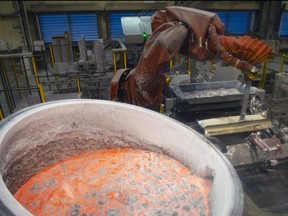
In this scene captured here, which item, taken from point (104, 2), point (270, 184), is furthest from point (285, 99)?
point (104, 2)

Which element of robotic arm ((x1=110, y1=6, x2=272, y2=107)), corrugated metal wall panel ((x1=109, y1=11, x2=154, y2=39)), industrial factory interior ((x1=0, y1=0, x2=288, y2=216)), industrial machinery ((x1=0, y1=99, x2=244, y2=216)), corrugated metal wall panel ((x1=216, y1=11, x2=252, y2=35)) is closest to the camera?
industrial machinery ((x1=0, y1=99, x2=244, y2=216))

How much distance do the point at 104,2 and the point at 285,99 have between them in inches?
352

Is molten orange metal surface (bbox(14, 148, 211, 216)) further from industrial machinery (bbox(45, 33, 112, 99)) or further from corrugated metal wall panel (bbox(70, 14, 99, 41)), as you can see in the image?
corrugated metal wall panel (bbox(70, 14, 99, 41))

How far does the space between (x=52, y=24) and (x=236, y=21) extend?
8.59 m

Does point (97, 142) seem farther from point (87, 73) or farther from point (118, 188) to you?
point (87, 73)

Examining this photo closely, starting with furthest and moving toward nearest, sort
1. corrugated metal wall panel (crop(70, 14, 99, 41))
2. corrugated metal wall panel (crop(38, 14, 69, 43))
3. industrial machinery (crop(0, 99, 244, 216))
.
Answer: corrugated metal wall panel (crop(70, 14, 99, 41))
corrugated metal wall panel (crop(38, 14, 69, 43))
industrial machinery (crop(0, 99, 244, 216))

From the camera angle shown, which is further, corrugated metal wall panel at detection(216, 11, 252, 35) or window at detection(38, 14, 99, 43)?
corrugated metal wall panel at detection(216, 11, 252, 35)

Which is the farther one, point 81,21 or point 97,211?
point 81,21

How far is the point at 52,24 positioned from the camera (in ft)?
34.4

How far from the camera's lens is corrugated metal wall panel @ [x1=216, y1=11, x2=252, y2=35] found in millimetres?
11836

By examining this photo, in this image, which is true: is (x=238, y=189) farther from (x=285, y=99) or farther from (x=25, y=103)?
(x=25, y=103)

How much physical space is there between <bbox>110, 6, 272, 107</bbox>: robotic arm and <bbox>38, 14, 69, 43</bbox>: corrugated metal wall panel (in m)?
8.17

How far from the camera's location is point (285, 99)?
11.7 feet

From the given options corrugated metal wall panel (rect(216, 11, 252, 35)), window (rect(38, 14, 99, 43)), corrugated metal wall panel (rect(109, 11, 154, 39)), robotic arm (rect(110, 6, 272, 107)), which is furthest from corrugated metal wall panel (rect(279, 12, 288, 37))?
robotic arm (rect(110, 6, 272, 107))
